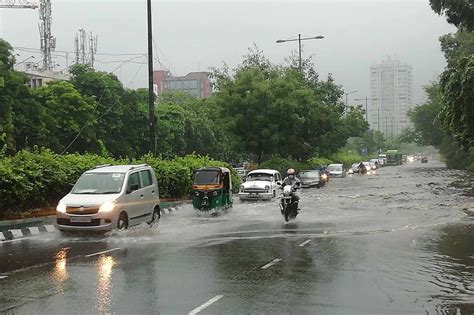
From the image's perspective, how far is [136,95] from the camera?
2096 inches

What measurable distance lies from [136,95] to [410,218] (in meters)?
37.8

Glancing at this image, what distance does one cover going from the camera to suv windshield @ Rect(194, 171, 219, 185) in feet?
75.4

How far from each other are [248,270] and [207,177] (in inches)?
523

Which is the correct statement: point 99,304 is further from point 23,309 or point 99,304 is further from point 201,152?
point 201,152

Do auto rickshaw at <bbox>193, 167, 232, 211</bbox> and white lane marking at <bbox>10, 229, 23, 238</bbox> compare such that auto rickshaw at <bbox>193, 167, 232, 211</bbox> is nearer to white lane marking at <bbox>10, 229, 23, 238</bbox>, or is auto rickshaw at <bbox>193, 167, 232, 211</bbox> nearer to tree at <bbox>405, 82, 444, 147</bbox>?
white lane marking at <bbox>10, 229, 23, 238</bbox>

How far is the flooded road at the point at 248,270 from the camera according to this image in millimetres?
7473

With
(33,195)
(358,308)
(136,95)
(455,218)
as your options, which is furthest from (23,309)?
(136,95)

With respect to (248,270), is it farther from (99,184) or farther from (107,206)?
(99,184)

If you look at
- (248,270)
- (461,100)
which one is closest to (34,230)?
(248,270)

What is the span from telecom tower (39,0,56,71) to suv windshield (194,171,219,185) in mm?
63009

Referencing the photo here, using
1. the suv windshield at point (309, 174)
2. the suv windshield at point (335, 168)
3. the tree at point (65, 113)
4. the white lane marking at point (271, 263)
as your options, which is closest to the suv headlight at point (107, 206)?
the white lane marking at point (271, 263)

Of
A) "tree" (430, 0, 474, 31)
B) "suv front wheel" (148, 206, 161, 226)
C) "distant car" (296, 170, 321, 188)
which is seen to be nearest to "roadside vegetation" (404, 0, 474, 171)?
"tree" (430, 0, 474, 31)

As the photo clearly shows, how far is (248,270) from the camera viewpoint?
389 inches

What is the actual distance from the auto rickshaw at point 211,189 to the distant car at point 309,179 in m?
19.9
